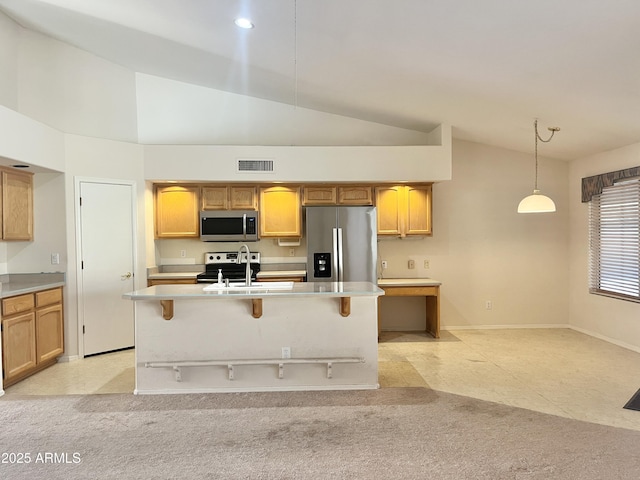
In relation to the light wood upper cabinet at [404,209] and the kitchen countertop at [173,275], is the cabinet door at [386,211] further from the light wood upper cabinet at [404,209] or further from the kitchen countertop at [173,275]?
the kitchen countertop at [173,275]

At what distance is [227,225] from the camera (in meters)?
5.64

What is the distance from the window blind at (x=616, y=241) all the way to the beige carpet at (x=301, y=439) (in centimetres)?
276

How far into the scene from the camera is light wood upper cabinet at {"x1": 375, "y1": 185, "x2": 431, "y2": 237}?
5781 mm

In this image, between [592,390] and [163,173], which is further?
[163,173]

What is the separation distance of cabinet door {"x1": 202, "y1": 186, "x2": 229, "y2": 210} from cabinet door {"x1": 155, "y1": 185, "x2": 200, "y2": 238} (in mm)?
130

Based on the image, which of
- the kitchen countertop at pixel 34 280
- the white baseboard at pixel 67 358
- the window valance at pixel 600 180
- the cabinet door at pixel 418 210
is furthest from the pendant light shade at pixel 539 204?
the white baseboard at pixel 67 358

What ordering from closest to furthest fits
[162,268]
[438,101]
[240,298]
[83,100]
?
[240,298], [438,101], [83,100], [162,268]

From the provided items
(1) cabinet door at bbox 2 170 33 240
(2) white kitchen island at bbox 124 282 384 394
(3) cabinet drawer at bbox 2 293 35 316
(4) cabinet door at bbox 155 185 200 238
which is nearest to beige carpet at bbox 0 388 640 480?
(2) white kitchen island at bbox 124 282 384 394

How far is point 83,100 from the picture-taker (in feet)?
16.4

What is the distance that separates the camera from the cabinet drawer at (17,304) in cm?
382

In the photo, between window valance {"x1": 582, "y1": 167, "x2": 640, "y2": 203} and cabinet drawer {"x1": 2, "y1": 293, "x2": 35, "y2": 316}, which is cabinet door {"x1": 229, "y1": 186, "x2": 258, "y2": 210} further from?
window valance {"x1": 582, "y1": 167, "x2": 640, "y2": 203}

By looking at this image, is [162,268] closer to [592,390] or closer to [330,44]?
[330,44]

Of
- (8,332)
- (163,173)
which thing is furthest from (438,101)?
(8,332)

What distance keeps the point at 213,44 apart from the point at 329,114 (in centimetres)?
213
